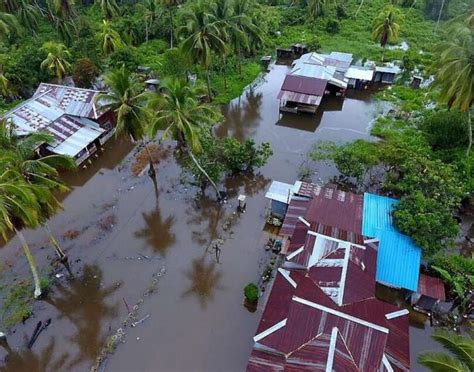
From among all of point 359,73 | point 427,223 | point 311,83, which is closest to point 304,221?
point 427,223

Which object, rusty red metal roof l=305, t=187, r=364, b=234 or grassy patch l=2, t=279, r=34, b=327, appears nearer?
grassy patch l=2, t=279, r=34, b=327

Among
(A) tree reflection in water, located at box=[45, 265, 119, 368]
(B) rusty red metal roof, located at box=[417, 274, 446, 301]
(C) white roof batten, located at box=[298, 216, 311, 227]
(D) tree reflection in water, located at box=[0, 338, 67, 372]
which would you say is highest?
(C) white roof batten, located at box=[298, 216, 311, 227]

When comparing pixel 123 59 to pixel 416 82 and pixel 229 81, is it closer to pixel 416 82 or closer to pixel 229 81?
pixel 229 81

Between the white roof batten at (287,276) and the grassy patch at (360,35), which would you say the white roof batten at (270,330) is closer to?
the white roof batten at (287,276)

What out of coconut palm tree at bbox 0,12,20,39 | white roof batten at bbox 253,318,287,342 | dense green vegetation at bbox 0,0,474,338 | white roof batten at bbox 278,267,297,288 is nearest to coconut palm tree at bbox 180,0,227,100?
dense green vegetation at bbox 0,0,474,338

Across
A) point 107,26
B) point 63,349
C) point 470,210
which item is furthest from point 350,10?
point 63,349

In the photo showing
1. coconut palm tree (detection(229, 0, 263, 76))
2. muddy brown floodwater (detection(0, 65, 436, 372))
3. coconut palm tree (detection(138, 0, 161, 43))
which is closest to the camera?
muddy brown floodwater (detection(0, 65, 436, 372))

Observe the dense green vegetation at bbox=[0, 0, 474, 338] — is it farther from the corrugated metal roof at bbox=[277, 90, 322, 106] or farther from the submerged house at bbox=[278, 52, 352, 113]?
the submerged house at bbox=[278, 52, 352, 113]
